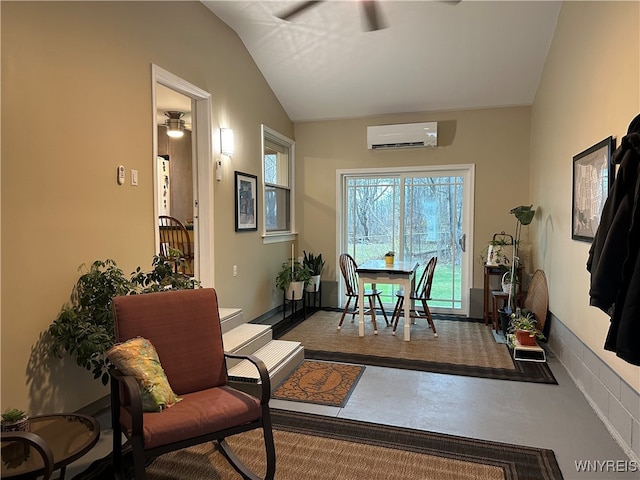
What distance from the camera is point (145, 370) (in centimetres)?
200

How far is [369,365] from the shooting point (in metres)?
3.70

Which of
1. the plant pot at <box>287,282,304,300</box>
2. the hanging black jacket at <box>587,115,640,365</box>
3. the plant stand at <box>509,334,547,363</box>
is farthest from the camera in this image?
the plant pot at <box>287,282,304,300</box>

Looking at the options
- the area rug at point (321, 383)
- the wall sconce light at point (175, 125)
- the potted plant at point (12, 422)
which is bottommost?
the area rug at point (321, 383)

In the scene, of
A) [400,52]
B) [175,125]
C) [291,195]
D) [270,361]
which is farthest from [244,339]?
[175,125]

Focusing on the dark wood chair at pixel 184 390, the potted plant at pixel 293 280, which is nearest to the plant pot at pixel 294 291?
the potted plant at pixel 293 280

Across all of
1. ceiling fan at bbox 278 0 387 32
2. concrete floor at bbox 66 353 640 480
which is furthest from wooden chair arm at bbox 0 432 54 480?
ceiling fan at bbox 278 0 387 32

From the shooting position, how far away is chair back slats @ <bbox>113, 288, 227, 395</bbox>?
2172 mm

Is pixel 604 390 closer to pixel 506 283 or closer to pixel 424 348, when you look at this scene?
pixel 424 348

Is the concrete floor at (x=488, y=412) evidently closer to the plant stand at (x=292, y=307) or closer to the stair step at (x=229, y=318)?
the stair step at (x=229, y=318)

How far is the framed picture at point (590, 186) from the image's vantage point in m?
2.67

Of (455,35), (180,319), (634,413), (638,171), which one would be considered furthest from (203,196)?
(634,413)

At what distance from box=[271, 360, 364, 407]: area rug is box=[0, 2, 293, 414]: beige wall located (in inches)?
51.7

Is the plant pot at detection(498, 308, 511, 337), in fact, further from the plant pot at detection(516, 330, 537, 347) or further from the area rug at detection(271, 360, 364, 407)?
the area rug at detection(271, 360, 364, 407)

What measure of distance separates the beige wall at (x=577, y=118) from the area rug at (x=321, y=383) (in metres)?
1.75
